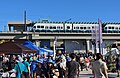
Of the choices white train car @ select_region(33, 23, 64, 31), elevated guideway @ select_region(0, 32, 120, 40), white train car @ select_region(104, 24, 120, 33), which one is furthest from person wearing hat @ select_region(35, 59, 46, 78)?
white train car @ select_region(104, 24, 120, 33)

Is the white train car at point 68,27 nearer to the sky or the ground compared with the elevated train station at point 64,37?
nearer to the sky

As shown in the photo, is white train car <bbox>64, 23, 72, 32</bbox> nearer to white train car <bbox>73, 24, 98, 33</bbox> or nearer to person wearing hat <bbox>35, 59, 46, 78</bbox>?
white train car <bbox>73, 24, 98, 33</bbox>

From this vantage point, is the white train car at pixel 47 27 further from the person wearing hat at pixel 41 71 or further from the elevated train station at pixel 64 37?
the person wearing hat at pixel 41 71

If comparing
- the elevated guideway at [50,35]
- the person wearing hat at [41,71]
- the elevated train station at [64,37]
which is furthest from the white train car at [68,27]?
the person wearing hat at [41,71]

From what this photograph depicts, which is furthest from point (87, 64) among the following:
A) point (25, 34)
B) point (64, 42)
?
point (64, 42)

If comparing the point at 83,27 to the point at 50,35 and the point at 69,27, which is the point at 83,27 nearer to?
the point at 69,27

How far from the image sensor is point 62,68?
607 inches

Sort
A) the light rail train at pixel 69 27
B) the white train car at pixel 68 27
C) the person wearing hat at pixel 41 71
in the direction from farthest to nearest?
the white train car at pixel 68 27 < the light rail train at pixel 69 27 < the person wearing hat at pixel 41 71

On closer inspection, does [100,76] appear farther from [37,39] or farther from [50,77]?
[37,39]

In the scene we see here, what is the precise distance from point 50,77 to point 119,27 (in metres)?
86.9

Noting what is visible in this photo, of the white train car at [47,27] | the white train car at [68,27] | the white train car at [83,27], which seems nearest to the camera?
the white train car at [47,27]

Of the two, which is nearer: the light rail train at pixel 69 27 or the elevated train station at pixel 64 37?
the elevated train station at pixel 64 37

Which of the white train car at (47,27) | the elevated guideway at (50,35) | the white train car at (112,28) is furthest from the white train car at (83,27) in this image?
the white train car at (112,28)

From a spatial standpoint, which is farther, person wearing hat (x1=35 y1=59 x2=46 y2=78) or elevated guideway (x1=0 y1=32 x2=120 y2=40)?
elevated guideway (x1=0 y1=32 x2=120 y2=40)
